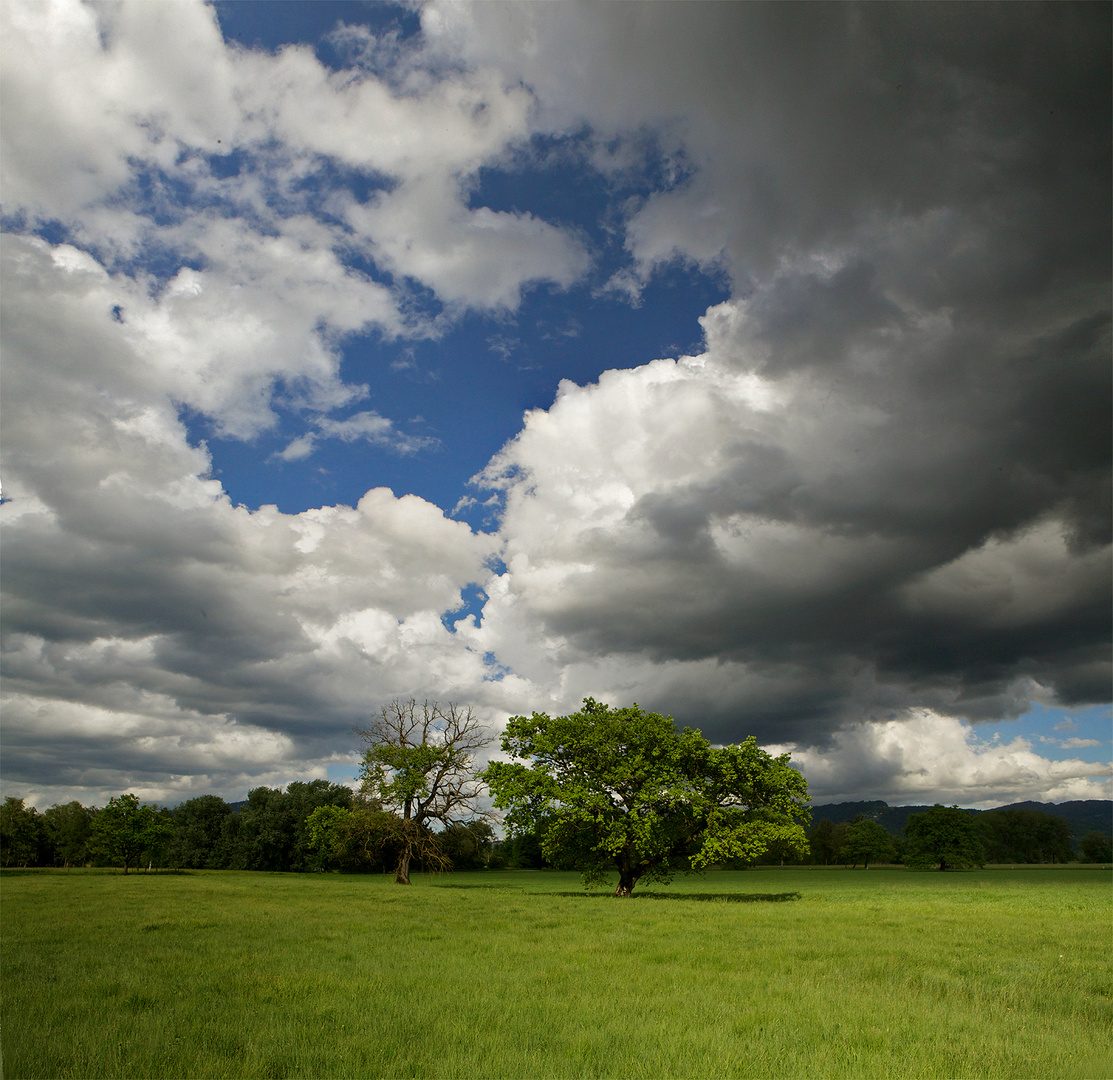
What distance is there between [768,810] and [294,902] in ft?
78.7

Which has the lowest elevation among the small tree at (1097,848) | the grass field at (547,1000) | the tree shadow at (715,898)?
the small tree at (1097,848)

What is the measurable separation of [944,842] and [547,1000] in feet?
379

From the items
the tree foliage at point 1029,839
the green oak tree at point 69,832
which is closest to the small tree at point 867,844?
the tree foliage at point 1029,839

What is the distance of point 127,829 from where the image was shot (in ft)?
233

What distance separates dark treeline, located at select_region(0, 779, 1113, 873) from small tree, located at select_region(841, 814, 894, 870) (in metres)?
0.19

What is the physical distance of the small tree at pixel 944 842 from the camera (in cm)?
10086

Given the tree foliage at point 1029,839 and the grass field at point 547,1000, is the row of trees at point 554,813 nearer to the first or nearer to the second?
the grass field at point 547,1000

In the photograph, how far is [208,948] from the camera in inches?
611

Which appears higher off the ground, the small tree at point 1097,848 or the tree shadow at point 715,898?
the tree shadow at point 715,898

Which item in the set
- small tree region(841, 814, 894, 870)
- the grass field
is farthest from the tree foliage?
the grass field

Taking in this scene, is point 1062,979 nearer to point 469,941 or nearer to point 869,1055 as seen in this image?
point 869,1055

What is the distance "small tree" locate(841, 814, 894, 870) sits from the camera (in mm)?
126500

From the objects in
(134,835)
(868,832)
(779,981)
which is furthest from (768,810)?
(868,832)

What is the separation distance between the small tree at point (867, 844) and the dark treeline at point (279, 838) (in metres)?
0.19
